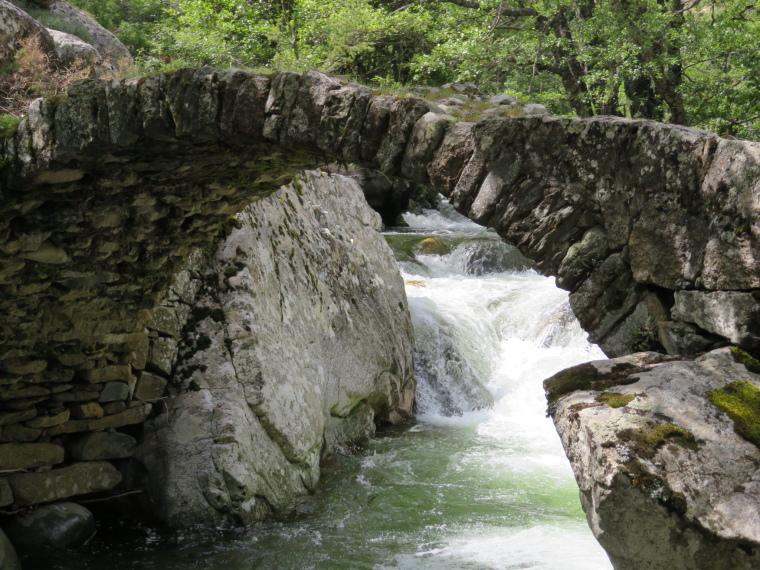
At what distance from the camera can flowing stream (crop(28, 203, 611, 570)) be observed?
17.8 ft

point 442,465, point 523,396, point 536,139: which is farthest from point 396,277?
point 536,139

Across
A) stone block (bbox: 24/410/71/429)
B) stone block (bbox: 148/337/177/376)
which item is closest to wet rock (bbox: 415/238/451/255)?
stone block (bbox: 148/337/177/376)

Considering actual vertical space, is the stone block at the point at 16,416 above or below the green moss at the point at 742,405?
below

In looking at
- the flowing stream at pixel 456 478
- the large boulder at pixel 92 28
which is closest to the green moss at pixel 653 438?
the flowing stream at pixel 456 478

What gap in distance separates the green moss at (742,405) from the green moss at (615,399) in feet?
0.94

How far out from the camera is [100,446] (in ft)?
19.7

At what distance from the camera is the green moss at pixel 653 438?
2385 millimetres

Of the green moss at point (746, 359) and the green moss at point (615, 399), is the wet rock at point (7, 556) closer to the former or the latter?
the green moss at point (615, 399)

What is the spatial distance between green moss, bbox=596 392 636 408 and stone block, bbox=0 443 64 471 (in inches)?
194

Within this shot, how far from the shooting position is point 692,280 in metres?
2.70

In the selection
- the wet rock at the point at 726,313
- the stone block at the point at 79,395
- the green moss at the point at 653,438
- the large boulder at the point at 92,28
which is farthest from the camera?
the large boulder at the point at 92,28

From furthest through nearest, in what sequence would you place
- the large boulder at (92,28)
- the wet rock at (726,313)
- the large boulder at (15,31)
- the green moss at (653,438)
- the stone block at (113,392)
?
1. the large boulder at (92,28)
2. the large boulder at (15,31)
3. the stone block at (113,392)
4. the wet rock at (726,313)
5. the green moss at (653,438)

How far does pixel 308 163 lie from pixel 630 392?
2718 mm

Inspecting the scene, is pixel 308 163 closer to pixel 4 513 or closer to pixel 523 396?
pixel 4 513
